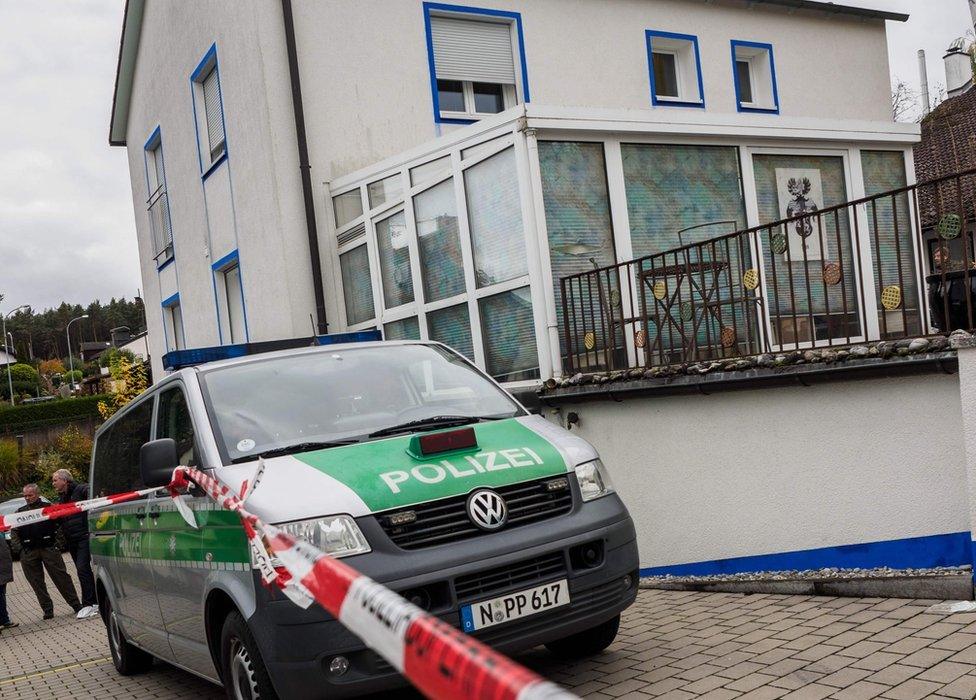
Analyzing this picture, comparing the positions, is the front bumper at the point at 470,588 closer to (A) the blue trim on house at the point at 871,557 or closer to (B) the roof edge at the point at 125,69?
(A) the blue trim on house at the point at 871,557

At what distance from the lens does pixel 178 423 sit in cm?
568

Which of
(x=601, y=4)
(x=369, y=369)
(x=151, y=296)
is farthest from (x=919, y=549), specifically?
(x=151, y=296)

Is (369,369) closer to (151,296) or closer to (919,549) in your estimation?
(919,549)

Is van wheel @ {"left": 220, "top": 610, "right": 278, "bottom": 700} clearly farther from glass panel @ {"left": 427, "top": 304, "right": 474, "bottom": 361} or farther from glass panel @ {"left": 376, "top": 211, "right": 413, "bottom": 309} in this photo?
glass panel @ {"left": 376, "top": 211, "right": 413, "bottom": 309}

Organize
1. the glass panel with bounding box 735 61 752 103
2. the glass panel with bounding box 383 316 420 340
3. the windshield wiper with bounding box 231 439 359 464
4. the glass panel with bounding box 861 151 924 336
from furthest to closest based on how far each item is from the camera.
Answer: the glass panel with bounding box 735 61 752 103 → the glass panel with bounding box 383 316 420 340 → the glass panel with bounding box 861 151 924 336 → the windshield wiper with bounding box 231 439 359 464

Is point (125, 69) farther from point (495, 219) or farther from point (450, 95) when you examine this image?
point (495, 219)

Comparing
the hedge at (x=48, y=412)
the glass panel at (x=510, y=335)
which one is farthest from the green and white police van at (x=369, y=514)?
the hedge at (x=48, y=412)

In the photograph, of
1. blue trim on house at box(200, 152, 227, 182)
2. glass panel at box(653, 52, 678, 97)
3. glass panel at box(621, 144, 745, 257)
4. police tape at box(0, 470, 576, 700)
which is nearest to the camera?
police tape at box(0, 470, 576, 700)

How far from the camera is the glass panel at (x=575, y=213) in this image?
9.07 m

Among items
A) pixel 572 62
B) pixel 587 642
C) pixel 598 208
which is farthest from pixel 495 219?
pixel 572 62

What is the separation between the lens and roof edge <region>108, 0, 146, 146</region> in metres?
18.8

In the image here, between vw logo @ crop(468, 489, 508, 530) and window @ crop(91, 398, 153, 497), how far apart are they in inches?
106

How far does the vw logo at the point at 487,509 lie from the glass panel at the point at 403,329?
243 inches

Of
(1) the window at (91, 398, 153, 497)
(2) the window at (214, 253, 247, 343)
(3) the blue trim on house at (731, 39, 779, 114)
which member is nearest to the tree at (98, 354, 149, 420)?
(2) the window at (214, 253, 247, 343)
